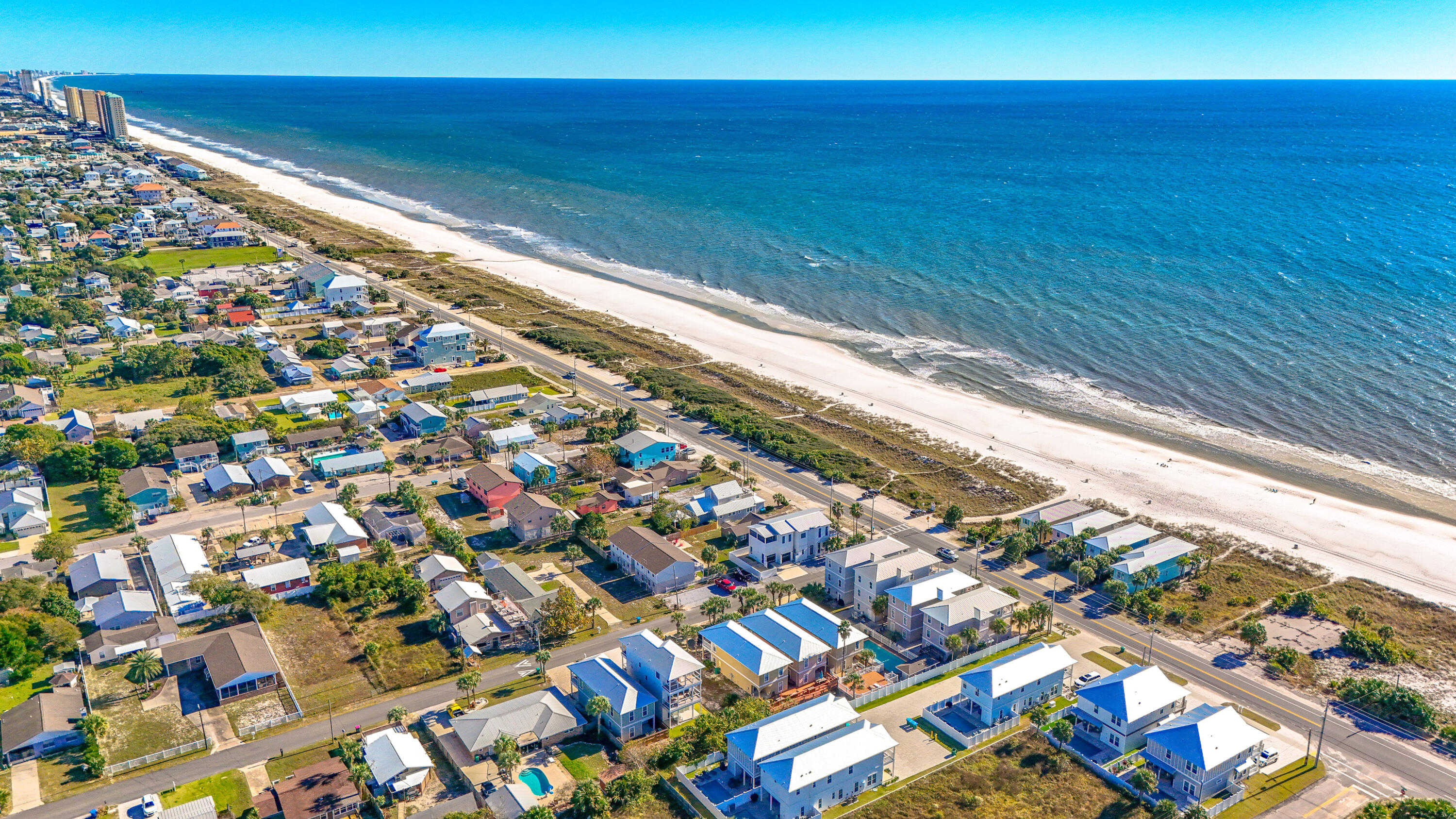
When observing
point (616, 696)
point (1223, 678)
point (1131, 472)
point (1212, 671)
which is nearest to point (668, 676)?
point (616, 696)

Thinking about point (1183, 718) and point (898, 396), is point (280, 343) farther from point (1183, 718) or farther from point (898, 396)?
point (1183, 718)

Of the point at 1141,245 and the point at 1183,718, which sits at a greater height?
the point at 1141,245

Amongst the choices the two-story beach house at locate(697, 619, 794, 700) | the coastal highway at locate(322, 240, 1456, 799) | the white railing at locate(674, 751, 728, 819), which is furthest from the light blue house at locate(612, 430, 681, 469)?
the white railing at locate(674, 751, 728, 819)

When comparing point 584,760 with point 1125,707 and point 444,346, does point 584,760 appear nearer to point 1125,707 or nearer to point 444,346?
point 1125,707

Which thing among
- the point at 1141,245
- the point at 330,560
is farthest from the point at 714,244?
the point at 330,560

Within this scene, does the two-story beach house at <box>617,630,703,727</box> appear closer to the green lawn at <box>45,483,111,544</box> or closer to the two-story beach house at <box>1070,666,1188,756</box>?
the two-story beach house at <box>1070,666,1188,756</box>

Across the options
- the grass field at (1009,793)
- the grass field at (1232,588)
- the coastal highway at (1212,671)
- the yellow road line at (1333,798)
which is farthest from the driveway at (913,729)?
the grass field at (1232,588)

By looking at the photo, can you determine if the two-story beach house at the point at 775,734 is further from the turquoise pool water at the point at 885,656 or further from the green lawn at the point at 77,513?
the green lawn at the point at 77,513
